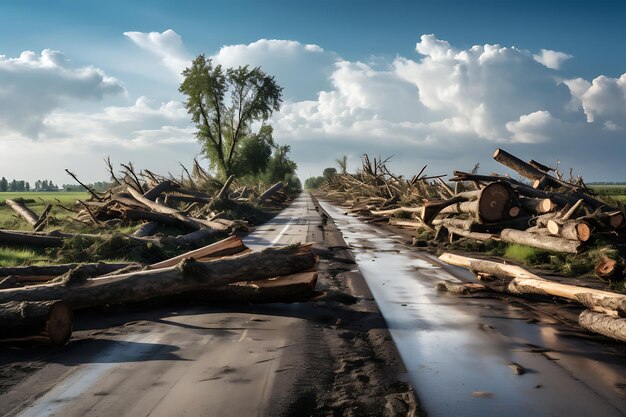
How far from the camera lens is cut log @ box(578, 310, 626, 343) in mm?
5320

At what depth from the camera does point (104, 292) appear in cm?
635

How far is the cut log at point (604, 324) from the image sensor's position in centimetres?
532

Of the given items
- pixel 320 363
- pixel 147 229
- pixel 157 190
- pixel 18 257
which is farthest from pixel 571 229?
pixel 157 190

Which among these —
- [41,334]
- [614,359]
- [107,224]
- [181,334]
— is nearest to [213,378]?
[181,334]

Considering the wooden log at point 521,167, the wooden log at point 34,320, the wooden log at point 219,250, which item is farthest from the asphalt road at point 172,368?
the wooden log at point 521,167

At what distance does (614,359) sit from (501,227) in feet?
30.4

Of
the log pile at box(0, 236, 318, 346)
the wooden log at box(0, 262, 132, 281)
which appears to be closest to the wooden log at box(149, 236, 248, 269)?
the log pile at box(0, 236, 318, 346)

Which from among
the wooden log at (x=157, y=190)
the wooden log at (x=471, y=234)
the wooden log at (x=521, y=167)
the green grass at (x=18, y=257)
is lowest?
the green grass at (x=18, y=257)

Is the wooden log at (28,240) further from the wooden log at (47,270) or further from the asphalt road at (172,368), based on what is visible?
the asphalt road at (172,368)

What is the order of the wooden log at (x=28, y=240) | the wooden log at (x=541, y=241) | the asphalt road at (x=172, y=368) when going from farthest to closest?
1. the wooden log at (x=28, y=240)
2. the wooden log at (x=541, y=241)
3. the asphalt road at (x=172, y=368)

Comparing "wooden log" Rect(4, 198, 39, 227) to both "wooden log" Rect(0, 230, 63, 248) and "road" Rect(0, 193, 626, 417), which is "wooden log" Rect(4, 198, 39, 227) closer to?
"wooden log" Rect(0, 230, 63, 248)

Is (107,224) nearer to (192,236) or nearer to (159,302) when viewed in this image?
(192,236)

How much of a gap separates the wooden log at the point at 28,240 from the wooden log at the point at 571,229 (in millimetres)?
11737

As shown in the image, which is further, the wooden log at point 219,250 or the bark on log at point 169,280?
the wooden log at point 219,250
